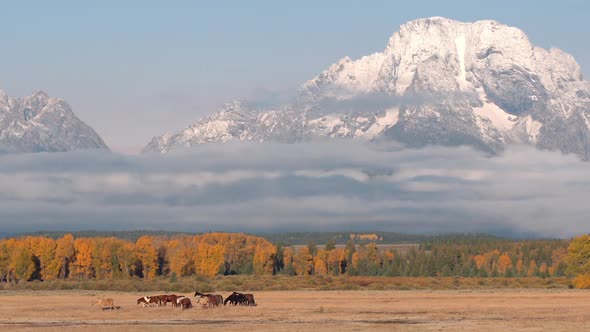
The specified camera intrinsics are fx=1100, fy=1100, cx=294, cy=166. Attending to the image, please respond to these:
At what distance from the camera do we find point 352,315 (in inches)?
3809

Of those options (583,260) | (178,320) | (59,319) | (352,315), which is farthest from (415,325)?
(583,260)

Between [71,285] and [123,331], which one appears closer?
[123,331]

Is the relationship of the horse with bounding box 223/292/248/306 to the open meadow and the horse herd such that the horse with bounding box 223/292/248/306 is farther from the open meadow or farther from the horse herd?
the open meadow

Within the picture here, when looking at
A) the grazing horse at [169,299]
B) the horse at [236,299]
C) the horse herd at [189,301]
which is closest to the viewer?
the horse herd at [189,301]

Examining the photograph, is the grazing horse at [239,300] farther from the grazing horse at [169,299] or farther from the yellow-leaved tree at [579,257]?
the yellow-leaved tree at [579,257]

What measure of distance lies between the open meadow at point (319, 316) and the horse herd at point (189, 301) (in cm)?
100

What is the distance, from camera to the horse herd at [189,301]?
10781 centimetres

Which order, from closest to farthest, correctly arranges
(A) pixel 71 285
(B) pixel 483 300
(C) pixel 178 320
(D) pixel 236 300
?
1. (C) pixel 178 320
2. (D) pixel 236 300
3. (B) pixel 483 300
4. (A) pixel 71 285

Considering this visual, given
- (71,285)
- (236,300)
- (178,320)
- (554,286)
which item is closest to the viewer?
(178,320)

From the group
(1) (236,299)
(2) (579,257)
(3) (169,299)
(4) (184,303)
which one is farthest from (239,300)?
(2) (579,257)

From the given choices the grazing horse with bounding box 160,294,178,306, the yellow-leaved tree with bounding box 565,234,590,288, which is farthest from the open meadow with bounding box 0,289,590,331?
the yellow-leaved tree with bounding box 565,234,590,288

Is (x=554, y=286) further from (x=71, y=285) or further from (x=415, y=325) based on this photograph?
(x=415, y=325)

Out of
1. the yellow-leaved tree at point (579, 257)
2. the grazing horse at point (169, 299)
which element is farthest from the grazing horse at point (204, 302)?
the yellow-leaved tree at point (579, 257)

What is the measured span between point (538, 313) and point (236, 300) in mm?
31870
